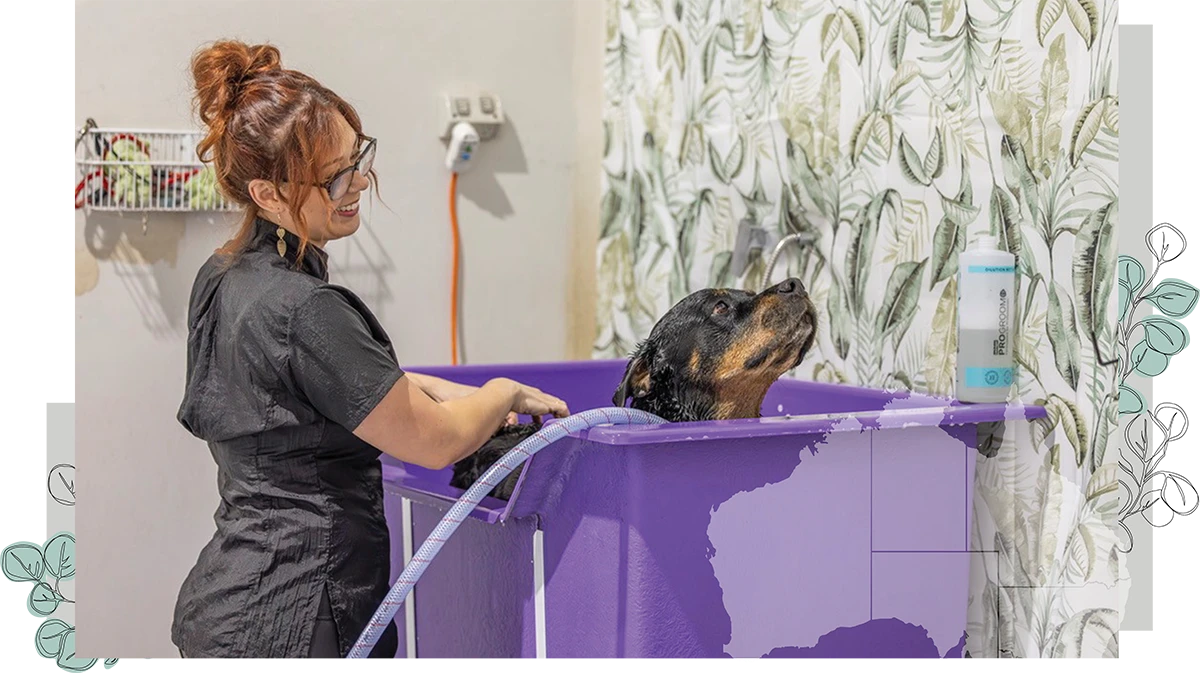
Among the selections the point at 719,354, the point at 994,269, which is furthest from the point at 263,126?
the point at 994,269

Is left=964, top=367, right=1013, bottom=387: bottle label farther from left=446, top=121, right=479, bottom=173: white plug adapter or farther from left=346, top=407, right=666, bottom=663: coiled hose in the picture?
left=446, top=121, right=479, bottom=173: white plug adapter

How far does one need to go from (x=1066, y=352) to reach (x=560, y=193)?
1.57 metres

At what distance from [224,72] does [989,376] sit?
1202 millimetres

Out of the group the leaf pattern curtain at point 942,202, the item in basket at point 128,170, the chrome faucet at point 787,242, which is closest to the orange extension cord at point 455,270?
the leaf pattern curtain at point 942,202

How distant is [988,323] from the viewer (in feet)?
6.01

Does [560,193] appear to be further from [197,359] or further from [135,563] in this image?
[197,359]

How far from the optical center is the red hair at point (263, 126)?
5.16 ft

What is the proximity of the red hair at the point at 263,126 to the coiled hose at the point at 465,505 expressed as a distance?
400mm

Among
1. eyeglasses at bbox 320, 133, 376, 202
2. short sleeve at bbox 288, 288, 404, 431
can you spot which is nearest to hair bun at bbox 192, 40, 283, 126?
eyeglasses at bbox 320, 133, 376, 202

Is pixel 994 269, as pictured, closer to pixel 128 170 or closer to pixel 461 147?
pixel 461 147

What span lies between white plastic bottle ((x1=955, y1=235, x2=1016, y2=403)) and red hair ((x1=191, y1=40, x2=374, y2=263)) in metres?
0.97

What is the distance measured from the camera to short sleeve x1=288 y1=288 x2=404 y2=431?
1492 mm

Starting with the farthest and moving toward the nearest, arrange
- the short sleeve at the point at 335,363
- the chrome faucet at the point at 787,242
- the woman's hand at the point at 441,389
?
the chrome faucet at the point at 787,242, the woman's hand at the point at 441,389, the short sleeve at the point at 335,363

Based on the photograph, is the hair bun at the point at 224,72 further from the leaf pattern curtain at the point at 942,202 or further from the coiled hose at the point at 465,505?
the leaf pattern curtain at the point at 942,202
